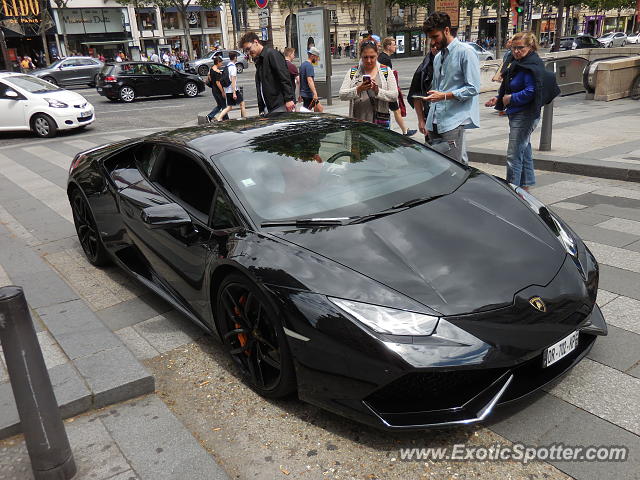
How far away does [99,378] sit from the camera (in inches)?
117

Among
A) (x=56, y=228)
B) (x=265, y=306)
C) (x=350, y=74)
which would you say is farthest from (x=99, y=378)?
(x=350, y=74)

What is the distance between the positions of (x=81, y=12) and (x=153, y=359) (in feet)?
188

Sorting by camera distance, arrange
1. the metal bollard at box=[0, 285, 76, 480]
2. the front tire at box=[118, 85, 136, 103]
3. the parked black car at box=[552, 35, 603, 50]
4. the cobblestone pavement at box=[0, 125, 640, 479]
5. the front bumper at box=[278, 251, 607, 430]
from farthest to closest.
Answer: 1. the parked black car at box=[552, 35, 603, 50]
2. the front tire at box=[118, 85, 136, 103]
3. the cobblestone pavement at box=[0, 125, 640, 479]
4. the front bumper at box=[278, 251, 607, 430]
5. the metal bollard at box=[0, 285, 76, 480]

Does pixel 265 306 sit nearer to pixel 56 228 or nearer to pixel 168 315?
pixel 168 315

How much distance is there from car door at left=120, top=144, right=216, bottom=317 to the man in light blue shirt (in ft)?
8.30

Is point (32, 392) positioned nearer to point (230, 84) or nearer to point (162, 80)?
point (230, 84)

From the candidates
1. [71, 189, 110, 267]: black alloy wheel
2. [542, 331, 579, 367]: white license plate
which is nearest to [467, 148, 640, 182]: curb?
[542, 331, 579, 367]: white license plate

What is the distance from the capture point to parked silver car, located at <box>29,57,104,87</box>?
27000 millimetres

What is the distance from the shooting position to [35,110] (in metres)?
12.9

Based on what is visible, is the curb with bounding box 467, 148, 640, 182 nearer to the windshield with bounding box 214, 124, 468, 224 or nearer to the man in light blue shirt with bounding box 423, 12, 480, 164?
the man in light blue shirt with bounding box 423, 12, 480, 164

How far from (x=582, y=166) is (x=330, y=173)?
16.1 ft

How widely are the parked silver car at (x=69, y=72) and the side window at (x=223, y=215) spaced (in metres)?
27.0

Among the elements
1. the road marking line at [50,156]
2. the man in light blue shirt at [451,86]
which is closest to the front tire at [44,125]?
the road marking line at [50,156]

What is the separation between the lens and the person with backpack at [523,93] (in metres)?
5.57
